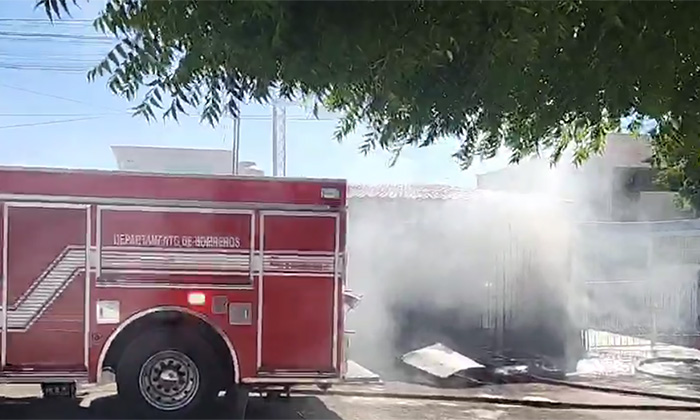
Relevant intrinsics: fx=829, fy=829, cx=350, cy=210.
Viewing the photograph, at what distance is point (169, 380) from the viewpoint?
279 inches

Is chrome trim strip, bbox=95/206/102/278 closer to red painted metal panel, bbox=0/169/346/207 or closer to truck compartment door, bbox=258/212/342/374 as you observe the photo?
red painted metal panel, bbox=0/169/346/207

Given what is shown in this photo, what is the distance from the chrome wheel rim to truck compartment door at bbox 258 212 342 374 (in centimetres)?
62

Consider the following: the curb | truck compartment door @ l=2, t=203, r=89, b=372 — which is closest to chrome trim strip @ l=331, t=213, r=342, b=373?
the curb

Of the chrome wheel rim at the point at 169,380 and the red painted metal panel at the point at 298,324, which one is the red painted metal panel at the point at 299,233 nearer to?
the red painted metal panel at the point at 298,324

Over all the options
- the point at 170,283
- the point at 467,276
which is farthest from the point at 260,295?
the point at 467,276

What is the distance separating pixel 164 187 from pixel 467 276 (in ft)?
20.1

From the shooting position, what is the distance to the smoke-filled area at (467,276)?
1169 centimetres

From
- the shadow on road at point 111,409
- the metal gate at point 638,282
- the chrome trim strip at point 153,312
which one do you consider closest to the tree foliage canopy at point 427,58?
the chrome trim strip at point 153,312

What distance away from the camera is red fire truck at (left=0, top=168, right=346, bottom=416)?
22.9 feet

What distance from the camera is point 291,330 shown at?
7297 millimetres

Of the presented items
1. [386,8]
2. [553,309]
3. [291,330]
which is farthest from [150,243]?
[553,309]

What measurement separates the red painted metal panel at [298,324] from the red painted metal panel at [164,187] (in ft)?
2.43

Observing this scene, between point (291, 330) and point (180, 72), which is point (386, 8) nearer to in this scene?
point (180, 72)

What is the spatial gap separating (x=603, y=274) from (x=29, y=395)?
1321cm
